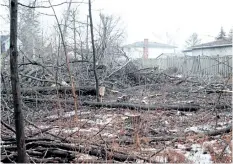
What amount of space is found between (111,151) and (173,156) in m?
0.79

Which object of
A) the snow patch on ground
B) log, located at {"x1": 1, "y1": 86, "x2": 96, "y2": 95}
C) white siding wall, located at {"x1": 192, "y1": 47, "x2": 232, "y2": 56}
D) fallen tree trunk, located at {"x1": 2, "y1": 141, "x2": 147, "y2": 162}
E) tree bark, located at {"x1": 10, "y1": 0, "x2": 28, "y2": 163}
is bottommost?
the snow patch on ground

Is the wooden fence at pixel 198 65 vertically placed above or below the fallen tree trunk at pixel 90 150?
above

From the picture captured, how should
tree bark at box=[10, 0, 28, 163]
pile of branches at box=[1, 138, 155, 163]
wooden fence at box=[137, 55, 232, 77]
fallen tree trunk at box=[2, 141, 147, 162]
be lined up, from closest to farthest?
tree bark at box=[10, 0, 28, 163]
pile of branches at box=[1, 138, 155, 163]
fallen tree trunk at box=[2, 141, 147, 162]
wooden fence at box=[137, 55, 232, 77]

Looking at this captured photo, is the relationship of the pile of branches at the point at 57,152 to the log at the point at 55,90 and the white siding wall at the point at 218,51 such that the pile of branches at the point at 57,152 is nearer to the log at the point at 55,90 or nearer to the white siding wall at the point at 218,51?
the log at the point at 55,90

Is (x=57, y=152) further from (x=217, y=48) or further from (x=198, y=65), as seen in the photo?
(x=217, y=48)

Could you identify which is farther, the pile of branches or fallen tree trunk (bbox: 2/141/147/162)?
fallen tree trunk (bbox: 2/141/147/162)

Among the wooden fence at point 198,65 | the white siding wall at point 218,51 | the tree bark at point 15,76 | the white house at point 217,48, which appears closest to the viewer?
the tree bark at point 15,76

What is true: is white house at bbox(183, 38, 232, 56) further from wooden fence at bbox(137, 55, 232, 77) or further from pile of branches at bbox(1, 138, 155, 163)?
pile of branches at bbox(1, 138, 155, 163)

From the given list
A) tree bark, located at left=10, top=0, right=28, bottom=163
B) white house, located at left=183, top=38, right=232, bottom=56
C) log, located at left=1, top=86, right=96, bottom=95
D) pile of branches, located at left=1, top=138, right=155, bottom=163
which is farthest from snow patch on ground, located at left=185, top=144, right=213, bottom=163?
white house, located at left=183, top=38, right=232, bottom=56

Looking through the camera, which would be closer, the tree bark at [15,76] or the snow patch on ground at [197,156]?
the tree bark at [15,76]

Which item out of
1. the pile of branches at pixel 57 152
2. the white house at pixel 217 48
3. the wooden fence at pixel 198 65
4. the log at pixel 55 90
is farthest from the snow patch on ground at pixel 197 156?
the white house at pixel 217 48

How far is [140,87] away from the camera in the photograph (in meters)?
11.9

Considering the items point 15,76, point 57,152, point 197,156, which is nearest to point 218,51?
point 197,156

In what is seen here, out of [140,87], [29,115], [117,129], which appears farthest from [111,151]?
[140,87]
